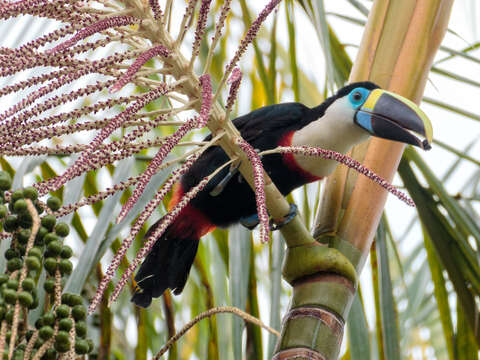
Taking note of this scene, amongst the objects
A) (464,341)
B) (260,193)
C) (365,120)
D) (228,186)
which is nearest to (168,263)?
(228,186)

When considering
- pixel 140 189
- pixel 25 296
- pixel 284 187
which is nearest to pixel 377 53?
pixel 284 187

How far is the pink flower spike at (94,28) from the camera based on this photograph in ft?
2.13

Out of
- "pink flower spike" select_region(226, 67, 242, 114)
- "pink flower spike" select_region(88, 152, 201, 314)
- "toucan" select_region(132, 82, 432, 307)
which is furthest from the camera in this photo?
"toucan" select_region(132, 82, 432, 307)

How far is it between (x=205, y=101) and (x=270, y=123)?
94 centimetres

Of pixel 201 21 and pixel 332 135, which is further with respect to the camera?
pixel 332 135

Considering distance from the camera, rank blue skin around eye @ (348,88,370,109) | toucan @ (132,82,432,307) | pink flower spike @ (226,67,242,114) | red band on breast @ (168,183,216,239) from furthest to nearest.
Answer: red band on breast @ (168,183,216,239) < toucan @ (132,82,432,307) < blue skin around eye @ (348,88,370,109) < pink flower spike @ (226,67,242,114)

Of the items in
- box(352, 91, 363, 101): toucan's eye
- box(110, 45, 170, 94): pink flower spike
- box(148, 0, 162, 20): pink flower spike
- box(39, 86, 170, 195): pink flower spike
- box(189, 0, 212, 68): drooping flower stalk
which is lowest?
box(39, 86, 170, 195): pink flower spike

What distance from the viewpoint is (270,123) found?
5.42 ft

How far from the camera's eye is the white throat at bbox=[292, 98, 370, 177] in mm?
1445

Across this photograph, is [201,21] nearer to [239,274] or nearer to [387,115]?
[239,274]

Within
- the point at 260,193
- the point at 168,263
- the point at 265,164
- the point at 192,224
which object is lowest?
the point at 260,193

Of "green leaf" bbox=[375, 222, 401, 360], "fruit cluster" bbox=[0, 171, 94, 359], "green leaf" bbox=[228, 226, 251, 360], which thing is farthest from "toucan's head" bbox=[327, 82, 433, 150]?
"fruit cluster" bbox=[0, 171, 94, 359]

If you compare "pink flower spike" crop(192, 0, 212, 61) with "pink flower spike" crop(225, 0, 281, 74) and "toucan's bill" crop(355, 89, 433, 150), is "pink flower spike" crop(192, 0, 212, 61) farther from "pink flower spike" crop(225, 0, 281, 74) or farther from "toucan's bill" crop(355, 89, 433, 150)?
"toucan's bill" crop(355, 89, 433, 150)

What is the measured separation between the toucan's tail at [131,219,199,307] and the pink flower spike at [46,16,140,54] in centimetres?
80
